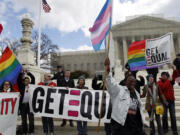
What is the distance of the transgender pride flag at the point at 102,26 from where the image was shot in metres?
3.72

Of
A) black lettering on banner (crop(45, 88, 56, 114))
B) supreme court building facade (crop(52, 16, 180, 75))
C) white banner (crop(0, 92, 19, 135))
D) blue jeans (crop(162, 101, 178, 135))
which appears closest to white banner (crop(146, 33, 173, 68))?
blue jeans (crop(162, 101, 178, 135))

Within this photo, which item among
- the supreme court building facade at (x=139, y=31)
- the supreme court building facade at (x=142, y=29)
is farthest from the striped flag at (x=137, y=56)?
the supreme court building facade at (x=142, y=29)

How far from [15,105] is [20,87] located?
0.69 meters

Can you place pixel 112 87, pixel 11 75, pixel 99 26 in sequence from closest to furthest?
pixel 112 87 < pixel 99 26 < pixel 11 75

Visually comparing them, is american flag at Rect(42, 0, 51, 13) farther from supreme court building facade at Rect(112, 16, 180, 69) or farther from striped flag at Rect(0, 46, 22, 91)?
supreme court building facade at Rect(112, 16, 180, 69)

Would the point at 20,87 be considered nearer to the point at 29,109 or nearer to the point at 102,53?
the point at 29,109

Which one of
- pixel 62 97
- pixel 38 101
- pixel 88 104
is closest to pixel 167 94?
pixel 88 104

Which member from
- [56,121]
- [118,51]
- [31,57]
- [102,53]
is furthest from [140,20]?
[56,121]

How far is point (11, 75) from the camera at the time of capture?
424cm

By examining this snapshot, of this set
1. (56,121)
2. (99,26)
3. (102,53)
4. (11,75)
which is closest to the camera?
(99,26)

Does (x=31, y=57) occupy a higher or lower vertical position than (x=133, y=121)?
higher

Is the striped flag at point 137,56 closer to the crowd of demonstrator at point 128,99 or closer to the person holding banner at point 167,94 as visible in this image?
the crowd of demonstrator at point 128,99

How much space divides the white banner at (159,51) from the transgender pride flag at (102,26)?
1.80 metres

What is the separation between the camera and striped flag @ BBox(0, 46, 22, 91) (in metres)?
4.11
